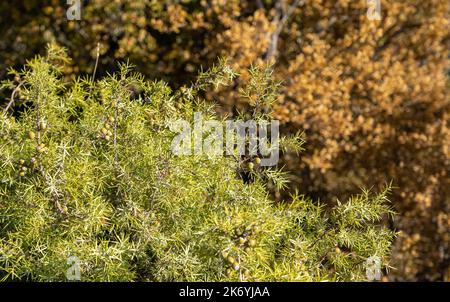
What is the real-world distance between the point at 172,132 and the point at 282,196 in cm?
471

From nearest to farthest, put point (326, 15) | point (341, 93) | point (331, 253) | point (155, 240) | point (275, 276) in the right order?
point (275, 276)
point (155, 240)
point (331, 253)
point (341, 93)
point (326, 15)

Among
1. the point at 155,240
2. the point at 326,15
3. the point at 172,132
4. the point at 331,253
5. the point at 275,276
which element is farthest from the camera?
the point at 326,15

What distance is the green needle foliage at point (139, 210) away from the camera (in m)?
3.03

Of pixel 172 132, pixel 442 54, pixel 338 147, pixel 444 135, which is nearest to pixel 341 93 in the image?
pixel 338 147

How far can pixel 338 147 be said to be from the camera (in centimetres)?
780

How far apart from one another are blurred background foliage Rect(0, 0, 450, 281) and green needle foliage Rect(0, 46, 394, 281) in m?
3.73

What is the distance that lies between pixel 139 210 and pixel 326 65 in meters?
4.75

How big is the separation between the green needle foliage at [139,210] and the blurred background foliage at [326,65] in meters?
3.73

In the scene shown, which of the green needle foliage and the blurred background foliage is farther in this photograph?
the blurred background foliage

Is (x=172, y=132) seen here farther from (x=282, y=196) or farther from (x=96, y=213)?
(x=282, y=196)

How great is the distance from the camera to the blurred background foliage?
744 cm

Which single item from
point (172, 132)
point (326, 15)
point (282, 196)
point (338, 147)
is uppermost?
point (326, 15)

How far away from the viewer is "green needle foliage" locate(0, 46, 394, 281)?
3.03 metres

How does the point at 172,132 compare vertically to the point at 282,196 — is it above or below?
above
